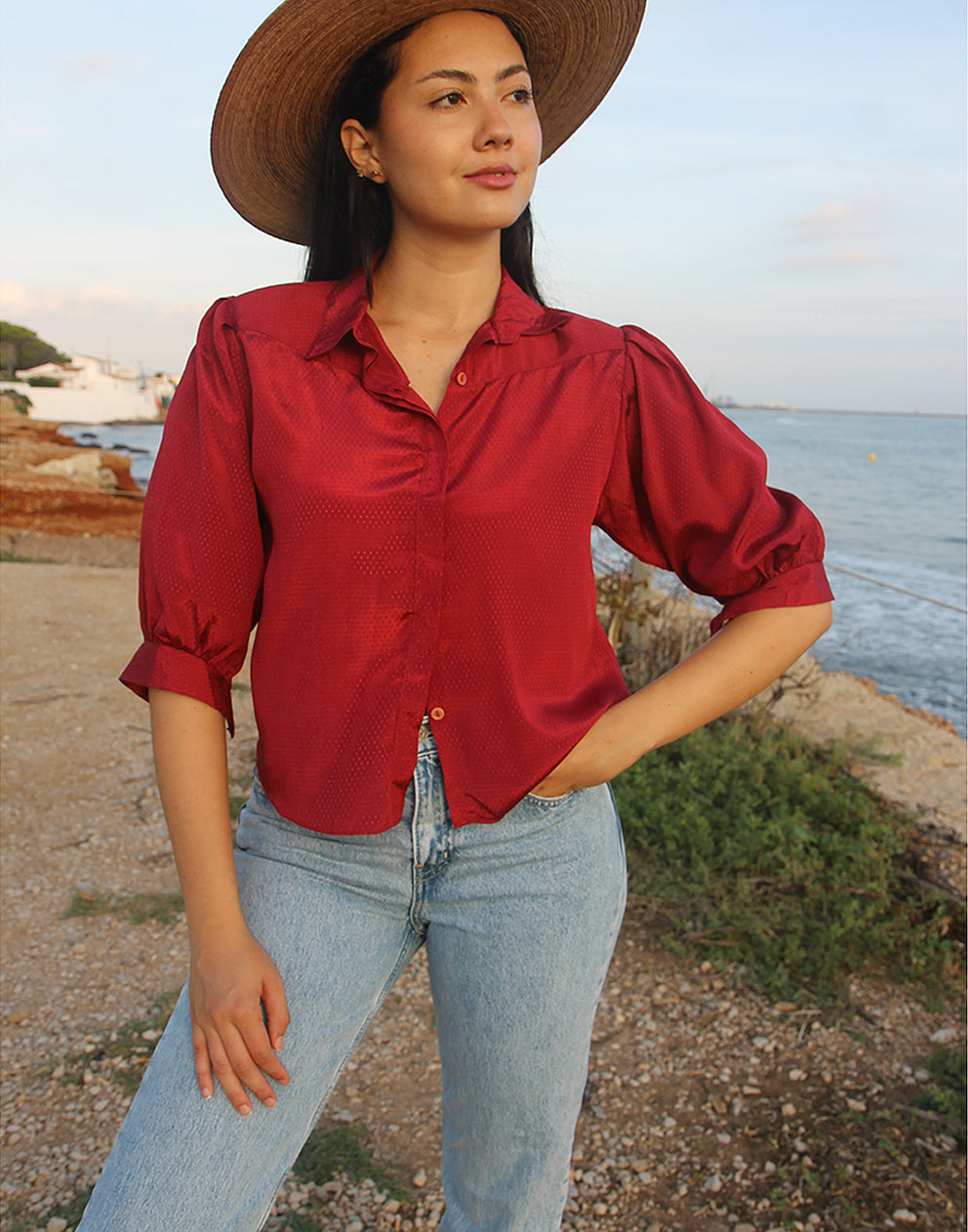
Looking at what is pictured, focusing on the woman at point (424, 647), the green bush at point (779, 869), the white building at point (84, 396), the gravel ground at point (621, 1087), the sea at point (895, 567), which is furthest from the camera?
the white building at point (84, 396)

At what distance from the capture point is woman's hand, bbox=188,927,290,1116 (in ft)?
4.17

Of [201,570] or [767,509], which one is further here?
[767,509]

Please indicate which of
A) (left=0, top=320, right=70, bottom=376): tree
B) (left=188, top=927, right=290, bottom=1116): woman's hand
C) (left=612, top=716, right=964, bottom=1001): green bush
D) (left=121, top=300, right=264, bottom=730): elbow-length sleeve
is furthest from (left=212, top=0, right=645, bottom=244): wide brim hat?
(left=0, top=320, right=70, bottom=376): tree

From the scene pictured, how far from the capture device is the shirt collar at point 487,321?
1.45 metres

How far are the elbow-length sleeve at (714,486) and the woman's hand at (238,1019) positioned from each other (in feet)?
2.81

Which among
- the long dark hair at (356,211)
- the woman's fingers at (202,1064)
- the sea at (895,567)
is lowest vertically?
the sea at (895,567)

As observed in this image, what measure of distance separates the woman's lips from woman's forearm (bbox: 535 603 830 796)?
29.4 inches

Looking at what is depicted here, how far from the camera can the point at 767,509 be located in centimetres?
156

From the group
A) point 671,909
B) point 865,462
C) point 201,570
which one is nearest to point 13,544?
point 671,909

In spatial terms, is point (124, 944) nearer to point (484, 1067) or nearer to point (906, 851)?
point (484, 1067)

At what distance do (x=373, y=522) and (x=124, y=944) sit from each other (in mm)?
2601

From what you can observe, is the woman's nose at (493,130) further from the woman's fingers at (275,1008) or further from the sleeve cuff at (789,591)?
the woman's fingers at (275,1008)

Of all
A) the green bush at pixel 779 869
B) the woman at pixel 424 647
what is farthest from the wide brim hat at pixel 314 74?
the green bush at pixel 779 869

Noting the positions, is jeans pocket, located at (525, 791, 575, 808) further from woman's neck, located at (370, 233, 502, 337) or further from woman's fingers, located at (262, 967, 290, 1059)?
woman's neck, located at (370, 233, 502, 337)
